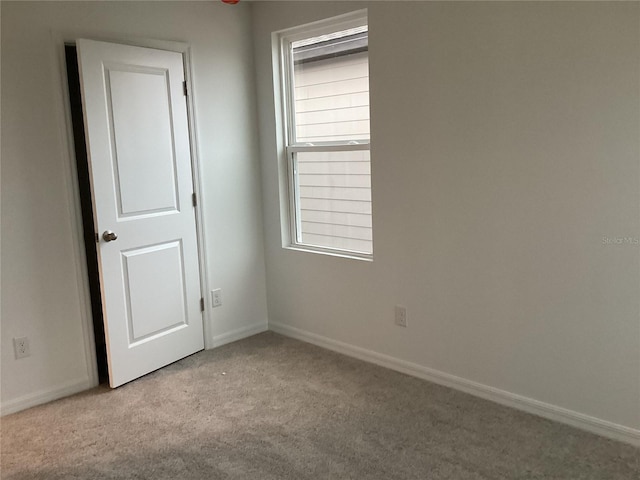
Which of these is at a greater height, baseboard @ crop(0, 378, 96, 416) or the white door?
the white door

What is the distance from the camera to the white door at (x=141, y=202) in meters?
3.04

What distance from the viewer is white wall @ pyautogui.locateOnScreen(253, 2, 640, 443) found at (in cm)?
237

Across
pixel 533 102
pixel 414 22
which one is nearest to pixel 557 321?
pixel 533 102

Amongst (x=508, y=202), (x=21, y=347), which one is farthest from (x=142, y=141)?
(x=508, y=202)

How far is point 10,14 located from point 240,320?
2.33m

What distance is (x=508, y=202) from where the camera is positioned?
8.85 feet

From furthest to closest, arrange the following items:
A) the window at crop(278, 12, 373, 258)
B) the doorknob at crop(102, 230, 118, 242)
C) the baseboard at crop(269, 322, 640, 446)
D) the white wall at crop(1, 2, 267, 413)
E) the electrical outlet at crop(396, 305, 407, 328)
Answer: the window at crop(278, 12, 373, 258) < the electrical outlet at crop(396, 305, 407, 328) < the doorknob at crop(102, 230, 118, 242) < the white wall at crop(1, 2, 267, 413) < the baseboard at crop(269, 322, 640, 446)

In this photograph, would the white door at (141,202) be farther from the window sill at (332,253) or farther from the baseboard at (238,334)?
the window sill at (332,253)

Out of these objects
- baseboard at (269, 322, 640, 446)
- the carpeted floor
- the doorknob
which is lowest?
the carpeted floor

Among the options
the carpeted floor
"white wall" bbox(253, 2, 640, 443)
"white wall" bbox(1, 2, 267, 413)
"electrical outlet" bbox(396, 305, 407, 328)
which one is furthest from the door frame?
"electrical outlet" bbox(396, 305, 407, 328)

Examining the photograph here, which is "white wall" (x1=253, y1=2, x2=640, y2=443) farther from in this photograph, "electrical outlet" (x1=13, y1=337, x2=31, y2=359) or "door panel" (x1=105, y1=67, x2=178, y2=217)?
"electrical outlet" (x1=13, y1=337, x2=31, y2=359)

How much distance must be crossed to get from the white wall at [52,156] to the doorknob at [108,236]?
0.16 m

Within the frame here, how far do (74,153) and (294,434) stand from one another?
1.94 meters

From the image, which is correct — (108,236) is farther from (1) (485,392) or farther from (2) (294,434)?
(1) (485,392)
